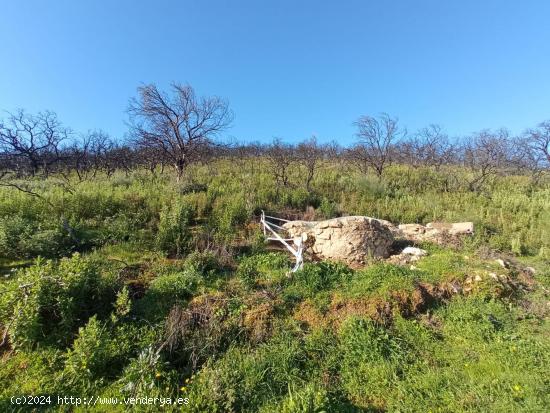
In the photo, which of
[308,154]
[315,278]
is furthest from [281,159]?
[315,278]

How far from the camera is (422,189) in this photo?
49.0 ft

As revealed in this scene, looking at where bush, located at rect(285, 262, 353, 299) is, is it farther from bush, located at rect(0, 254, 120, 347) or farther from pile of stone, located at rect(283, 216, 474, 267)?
bush, located at rect(0, 254, 120, 347)

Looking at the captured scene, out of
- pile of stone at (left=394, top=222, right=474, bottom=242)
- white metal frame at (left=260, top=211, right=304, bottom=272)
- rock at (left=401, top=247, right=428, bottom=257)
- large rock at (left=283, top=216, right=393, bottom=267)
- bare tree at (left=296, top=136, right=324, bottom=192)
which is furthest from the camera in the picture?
bare tree at (left=296, top=136, right=324, bottom=192)

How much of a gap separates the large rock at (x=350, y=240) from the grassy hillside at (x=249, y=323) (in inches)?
34.5

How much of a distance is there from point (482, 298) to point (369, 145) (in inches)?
571

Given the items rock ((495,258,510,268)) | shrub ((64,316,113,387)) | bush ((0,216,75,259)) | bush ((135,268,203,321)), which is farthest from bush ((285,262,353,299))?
bush ((0,216,75,259))

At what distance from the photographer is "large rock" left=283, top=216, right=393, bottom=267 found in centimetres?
627

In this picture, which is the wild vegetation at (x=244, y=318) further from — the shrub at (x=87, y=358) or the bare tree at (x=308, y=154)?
the bare tree at (x=308, y=154)

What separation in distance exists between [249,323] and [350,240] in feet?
Result: 10.7

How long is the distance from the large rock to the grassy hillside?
0.88 metres

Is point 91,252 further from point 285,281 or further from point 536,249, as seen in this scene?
point 536,249

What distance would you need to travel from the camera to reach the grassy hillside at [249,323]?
3010mm

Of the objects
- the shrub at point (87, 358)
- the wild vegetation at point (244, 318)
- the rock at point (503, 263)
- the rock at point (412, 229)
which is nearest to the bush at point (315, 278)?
the wild vegetation at point (244, 318)

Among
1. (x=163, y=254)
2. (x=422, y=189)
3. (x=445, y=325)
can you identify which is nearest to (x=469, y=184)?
(x=422, y=189)
